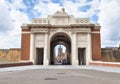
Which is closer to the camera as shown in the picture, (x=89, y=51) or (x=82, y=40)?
(x=89, y=51)

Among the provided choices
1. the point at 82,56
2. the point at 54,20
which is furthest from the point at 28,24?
the point at 82,56

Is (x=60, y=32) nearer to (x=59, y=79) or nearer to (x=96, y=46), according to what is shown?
(x=96, y=46)

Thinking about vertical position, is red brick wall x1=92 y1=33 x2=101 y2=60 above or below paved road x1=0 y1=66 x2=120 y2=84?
above

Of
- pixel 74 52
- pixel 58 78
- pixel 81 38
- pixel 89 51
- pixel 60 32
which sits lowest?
pixel 58 78

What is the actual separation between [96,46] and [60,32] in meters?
8.35

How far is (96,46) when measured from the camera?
142 feet

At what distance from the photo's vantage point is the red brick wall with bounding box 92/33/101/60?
4303 cm

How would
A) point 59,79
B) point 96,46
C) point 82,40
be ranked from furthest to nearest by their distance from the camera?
point 96,46, point 82,40, point 59,79

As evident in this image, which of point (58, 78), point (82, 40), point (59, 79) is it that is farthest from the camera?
point (82, 40)

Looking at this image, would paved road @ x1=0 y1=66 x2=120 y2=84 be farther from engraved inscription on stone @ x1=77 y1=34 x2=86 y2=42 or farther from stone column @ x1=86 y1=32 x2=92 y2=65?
engraved inscription on stone @ x1=77 y1=34 x2=86 y2=42

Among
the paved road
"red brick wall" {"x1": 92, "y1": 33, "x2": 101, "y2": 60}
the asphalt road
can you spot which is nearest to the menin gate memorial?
"red brick wall" {"x1": 92, "y1": 33, "x2": 101, "y2": 60}

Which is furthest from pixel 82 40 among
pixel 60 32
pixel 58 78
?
pixel 58 78

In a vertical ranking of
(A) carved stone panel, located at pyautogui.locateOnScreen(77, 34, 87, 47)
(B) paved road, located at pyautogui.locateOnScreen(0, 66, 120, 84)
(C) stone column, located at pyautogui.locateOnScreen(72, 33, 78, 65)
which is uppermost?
(A) carved stone panel, located at pyautogui.locateOnScreen(77, 34, 87, 47)

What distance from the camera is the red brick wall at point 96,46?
141 feet
